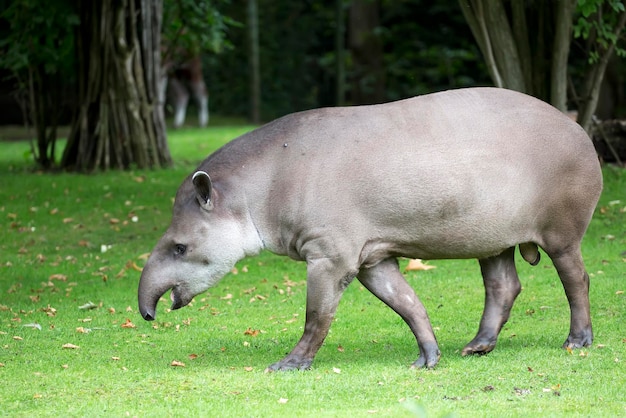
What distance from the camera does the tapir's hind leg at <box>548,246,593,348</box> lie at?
24.2 ft

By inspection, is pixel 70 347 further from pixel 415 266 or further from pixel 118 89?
pixel 118 89

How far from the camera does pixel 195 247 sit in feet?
23.6

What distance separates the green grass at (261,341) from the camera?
243 inches

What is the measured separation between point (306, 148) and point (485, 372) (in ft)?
6.32

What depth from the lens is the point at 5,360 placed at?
7469mm

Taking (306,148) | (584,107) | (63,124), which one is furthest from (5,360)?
(63,124)

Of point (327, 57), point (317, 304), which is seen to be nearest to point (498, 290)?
point (317, 304)

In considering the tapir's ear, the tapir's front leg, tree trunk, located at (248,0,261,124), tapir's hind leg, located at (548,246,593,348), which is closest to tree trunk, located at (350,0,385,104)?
tree trunk, located at (248,0,261,124)

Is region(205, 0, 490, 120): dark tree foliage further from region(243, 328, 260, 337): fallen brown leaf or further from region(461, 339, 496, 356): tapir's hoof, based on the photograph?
region(461, 339, 496, 356): tapir's hoof

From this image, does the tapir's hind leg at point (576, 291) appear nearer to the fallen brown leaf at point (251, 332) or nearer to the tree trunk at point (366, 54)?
the fallen brown leaf at point (251, 332)

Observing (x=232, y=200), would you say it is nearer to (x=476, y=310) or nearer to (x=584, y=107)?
(x=476, y=310)

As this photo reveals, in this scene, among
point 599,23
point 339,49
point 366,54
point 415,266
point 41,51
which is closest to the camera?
point 415,266

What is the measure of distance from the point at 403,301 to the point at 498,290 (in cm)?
97

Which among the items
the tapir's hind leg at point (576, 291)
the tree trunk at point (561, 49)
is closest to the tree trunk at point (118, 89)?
the tree trunk at point (561, 49)
